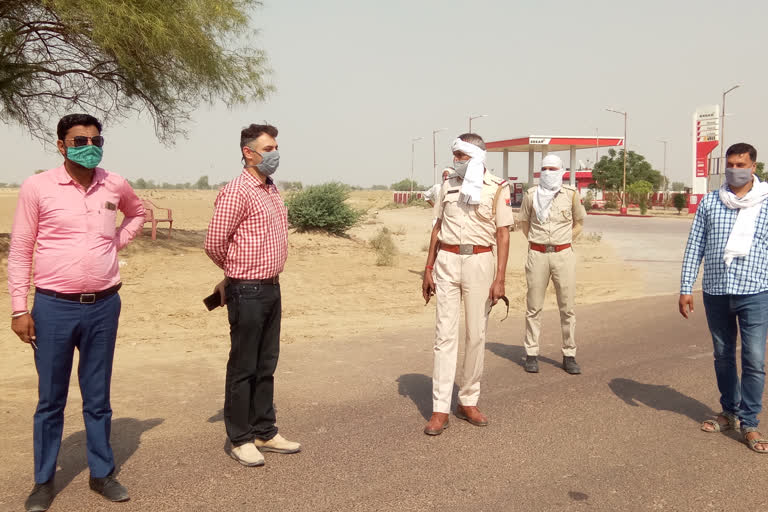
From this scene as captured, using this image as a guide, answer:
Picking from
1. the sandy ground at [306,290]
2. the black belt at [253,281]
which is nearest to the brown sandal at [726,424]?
the black belt at [253,281]

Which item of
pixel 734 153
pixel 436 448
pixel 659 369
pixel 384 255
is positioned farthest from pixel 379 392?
pixel 384 255

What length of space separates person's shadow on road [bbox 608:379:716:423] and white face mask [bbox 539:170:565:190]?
6.52 feet

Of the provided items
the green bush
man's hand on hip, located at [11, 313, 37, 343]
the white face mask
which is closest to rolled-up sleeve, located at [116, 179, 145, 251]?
man's hand on hip, located at [11, 313, 37, 343]

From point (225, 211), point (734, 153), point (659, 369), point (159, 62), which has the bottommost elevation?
point (659, 369)

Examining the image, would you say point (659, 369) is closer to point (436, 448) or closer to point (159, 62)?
point (436, 448)

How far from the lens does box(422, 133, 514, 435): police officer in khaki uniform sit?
5.30m

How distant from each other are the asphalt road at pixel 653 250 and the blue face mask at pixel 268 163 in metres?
10.7

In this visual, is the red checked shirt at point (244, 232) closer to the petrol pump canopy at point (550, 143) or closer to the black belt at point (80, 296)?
the black belt at point (80, 296)

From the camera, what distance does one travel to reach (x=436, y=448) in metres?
4.96

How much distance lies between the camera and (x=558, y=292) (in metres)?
7.44

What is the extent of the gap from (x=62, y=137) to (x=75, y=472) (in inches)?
79.7

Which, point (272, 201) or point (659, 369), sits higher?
point (272, 201)

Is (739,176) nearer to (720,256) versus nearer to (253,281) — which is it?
(720,256)

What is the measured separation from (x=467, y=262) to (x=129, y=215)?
2.33 metres
